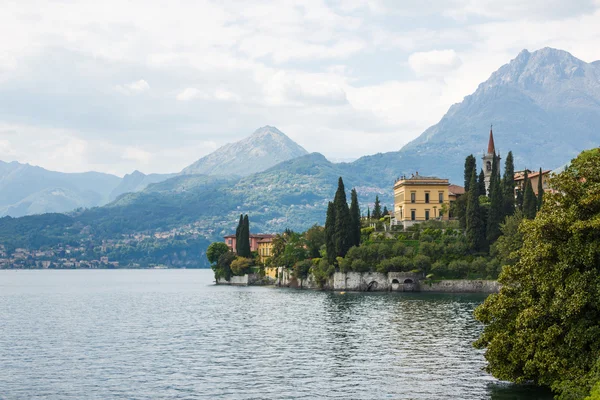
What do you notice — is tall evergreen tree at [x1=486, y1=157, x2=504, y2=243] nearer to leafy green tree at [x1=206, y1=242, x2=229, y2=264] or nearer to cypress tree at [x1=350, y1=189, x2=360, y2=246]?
cypress tree at [x1=350, y1=189, x2=360, y2=246]

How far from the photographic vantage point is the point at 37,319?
76688mm

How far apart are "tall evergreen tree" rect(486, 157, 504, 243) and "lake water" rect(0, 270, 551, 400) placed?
90.6ft

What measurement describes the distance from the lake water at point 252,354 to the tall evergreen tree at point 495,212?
27612 millimetres

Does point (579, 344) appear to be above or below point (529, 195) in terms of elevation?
below

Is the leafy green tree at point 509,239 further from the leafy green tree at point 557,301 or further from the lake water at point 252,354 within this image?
the leafy green tree at point 557,301

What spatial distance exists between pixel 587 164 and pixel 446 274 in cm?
7490

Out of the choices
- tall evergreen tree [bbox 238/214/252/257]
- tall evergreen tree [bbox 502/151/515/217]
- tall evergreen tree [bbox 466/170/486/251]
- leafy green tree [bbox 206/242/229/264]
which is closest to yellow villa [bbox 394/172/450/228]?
tall evergreen tree [bbox 502/151/515/217]

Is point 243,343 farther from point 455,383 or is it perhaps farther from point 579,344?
point 579,344

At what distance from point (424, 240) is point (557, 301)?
85.0 m

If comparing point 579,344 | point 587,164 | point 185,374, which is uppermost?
point 587,164

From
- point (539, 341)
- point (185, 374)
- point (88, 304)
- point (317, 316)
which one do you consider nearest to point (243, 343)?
point (185, 374)

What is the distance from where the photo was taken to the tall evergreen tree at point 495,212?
109 m

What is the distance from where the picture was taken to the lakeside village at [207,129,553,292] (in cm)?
10712

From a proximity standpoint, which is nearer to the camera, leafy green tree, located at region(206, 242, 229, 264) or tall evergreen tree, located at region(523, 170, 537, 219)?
tall evergreen tree, located at region(523, 170, 537, 219)
